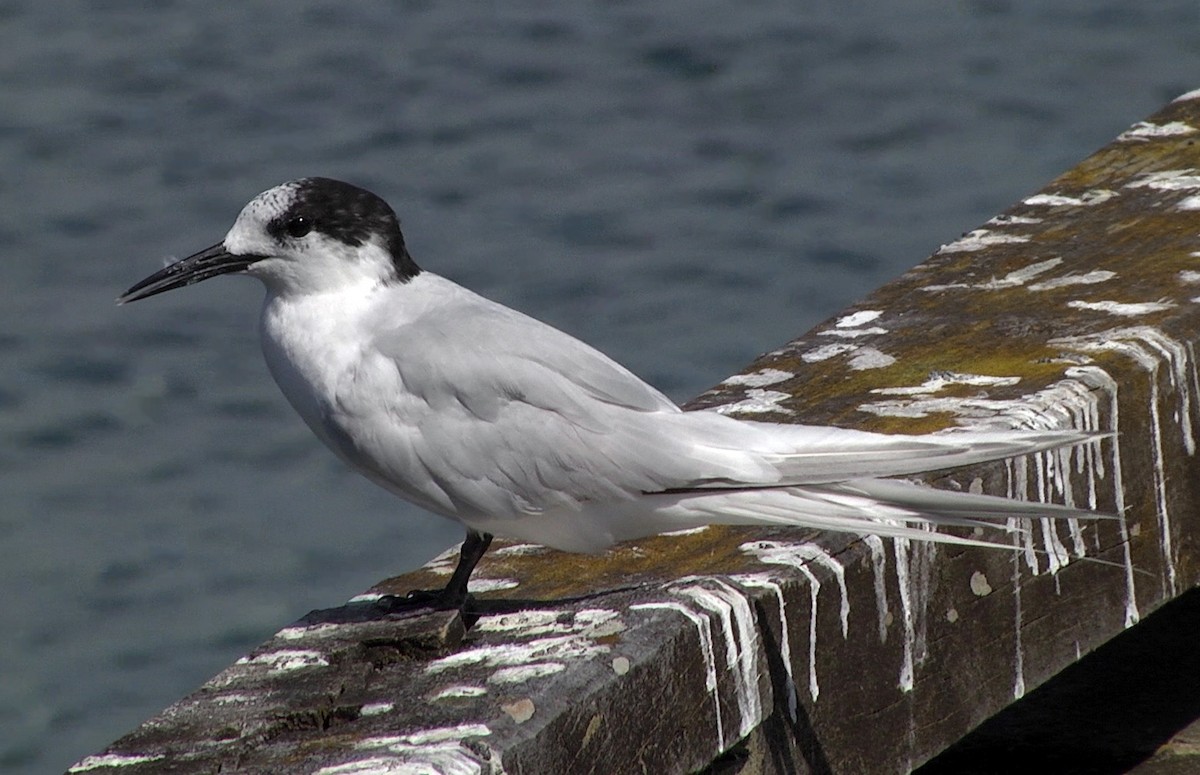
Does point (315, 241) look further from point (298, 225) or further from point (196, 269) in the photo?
point (196, 269)

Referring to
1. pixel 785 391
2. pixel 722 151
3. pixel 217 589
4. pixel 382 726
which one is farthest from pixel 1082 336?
pixel 722 151

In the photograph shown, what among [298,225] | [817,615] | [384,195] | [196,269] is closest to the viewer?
[817,615]

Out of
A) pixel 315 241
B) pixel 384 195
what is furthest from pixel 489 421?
pixel 384 195

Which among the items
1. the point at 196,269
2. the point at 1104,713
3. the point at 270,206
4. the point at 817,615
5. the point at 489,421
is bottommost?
the point at 1104,713

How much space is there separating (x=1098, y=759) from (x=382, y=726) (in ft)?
5.31

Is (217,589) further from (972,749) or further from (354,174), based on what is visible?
(972,749)

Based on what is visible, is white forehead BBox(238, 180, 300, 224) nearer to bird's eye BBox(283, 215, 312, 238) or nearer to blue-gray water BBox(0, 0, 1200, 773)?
bird's eye BBox(283, 215, 312, 238)

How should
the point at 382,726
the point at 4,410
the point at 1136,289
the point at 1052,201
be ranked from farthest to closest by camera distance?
the point at 4,410 → the point at 1052,201 → the point at 1136,289 → the point at 382,726

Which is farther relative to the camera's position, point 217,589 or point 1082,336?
point 217,589

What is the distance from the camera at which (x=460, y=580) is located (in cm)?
344

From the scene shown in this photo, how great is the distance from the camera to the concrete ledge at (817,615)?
9.53 feet

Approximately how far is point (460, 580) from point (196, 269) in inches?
39.1

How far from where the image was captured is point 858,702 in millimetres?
3225

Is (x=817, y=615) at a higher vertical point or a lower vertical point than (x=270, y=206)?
lower
